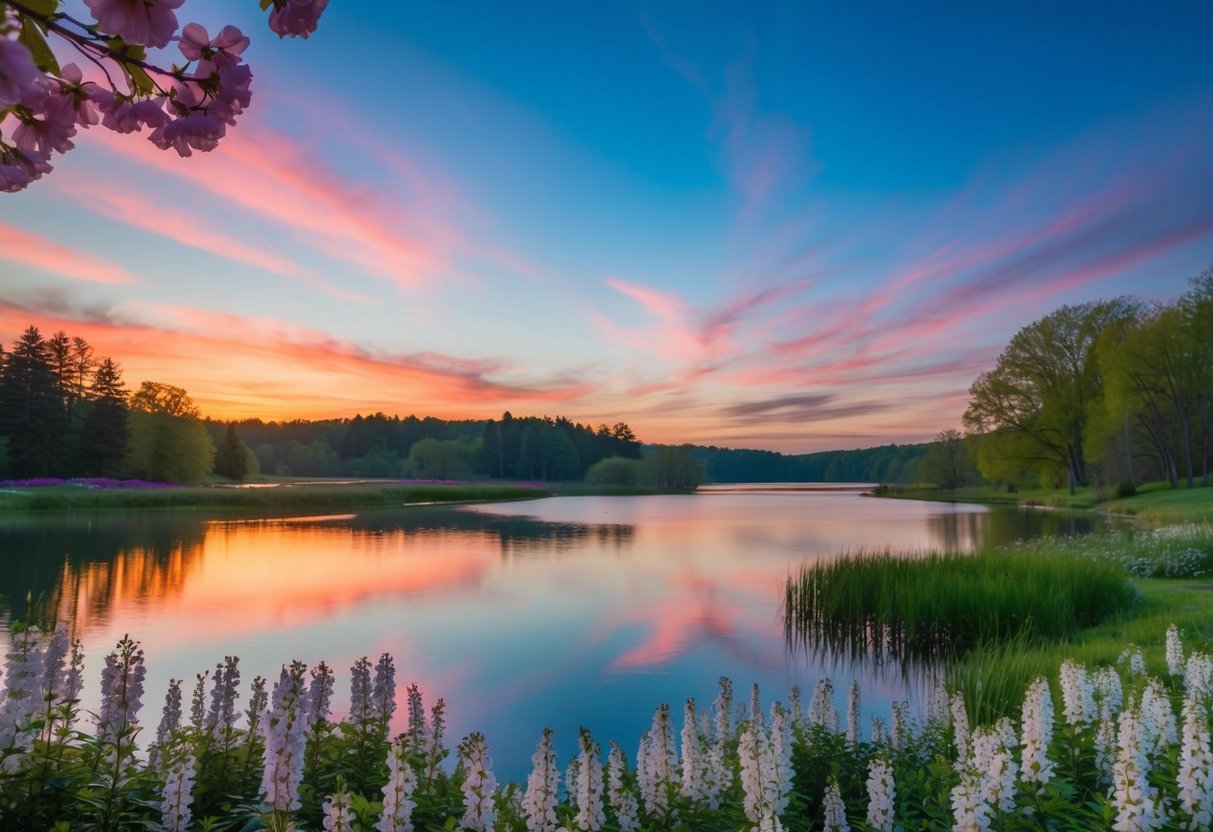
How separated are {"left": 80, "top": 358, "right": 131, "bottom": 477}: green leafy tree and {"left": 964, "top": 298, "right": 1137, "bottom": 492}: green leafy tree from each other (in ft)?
231

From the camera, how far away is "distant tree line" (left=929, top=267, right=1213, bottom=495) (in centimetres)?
4581

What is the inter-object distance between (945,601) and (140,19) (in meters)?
14.2

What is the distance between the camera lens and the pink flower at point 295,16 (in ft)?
5.86

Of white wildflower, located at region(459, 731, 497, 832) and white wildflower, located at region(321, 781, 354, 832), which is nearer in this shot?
white wildflower, located at region(321, 781, 354, 832)

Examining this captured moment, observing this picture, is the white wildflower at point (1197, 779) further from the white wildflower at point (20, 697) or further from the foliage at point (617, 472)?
the foliage at point (617, 472)

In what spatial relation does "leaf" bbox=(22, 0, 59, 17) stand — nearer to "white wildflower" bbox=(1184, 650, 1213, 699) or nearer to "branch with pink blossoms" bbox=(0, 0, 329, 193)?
"branch with pink blossoms" bbox=(0, 0, 329, 193)

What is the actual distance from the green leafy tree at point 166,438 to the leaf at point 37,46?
67577 millimetres

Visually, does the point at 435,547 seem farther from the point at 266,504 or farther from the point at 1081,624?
the point at 266,504

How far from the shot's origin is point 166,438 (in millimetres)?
59812

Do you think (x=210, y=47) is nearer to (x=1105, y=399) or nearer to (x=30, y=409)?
(x=1105, y=399)

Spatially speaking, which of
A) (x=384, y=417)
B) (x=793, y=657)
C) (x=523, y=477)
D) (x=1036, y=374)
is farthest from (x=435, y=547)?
(x=384, y=417)

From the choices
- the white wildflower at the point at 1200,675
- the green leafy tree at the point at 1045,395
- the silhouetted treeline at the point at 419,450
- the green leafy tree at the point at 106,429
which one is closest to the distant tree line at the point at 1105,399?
the green leafy tree at the point at 1045,395

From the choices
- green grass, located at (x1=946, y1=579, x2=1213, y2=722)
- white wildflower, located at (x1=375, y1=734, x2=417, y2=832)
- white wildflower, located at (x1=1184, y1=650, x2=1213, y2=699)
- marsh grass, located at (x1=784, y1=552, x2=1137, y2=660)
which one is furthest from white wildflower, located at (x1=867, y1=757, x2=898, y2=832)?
marsh grass, located at (x1=784, y1=552, x2=1137, y2=660)

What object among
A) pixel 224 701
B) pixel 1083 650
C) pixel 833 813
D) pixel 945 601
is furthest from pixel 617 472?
pixel 833 813
